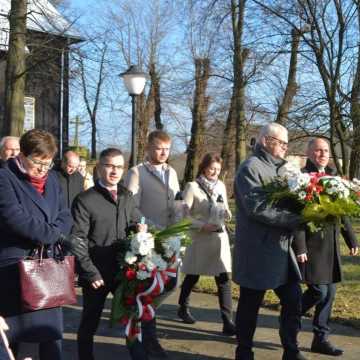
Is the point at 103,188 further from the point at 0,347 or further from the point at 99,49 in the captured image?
the point at 99,49

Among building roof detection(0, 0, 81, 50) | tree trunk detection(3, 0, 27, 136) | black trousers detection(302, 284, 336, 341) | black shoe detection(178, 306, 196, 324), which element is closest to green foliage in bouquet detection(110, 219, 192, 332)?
black trousers detection(302, 284, 336, 341)

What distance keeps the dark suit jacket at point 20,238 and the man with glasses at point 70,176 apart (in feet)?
13.9

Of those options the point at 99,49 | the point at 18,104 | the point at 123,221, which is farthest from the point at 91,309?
the point at 99,49

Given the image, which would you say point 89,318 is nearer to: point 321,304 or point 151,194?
point 151,194

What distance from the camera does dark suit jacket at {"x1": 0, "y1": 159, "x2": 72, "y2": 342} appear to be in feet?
12.0

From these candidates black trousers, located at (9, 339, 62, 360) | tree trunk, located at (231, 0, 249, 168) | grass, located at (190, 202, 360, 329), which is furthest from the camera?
tree trunk, located at (231, 0, 249, 168)

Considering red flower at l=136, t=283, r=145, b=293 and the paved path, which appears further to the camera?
the paved path

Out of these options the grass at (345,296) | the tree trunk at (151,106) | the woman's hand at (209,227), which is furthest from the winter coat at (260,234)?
the tree trunk at (151,106)

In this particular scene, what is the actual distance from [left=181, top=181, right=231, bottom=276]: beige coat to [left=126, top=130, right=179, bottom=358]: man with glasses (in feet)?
1.93

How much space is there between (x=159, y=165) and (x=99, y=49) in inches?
544

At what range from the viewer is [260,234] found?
15.5ft

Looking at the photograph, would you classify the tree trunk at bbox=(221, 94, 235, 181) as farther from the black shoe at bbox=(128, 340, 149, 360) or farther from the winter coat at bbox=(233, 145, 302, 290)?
the black shoe at bbox=(128, 340, 149, 360)

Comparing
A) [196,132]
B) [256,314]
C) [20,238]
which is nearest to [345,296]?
[256,314]

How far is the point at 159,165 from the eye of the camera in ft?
18.6
